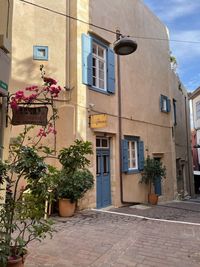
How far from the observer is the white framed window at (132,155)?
11.1m

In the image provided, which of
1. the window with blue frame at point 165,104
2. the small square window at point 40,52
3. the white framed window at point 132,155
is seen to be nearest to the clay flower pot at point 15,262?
the small square window at point 40,52

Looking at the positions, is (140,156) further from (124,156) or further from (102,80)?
(102,80)

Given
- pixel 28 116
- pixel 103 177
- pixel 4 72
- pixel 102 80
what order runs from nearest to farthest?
pixel 28 116
pixel 4 72
pixel 103 177
pixel 102 80

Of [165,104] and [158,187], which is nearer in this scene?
[158,187]

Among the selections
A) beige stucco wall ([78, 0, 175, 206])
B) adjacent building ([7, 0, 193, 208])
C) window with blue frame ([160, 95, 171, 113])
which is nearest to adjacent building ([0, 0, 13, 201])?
adjacent building ([7, 0, 193, 208])

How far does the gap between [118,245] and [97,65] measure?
21.6 feet

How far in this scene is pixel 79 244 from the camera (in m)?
4.98

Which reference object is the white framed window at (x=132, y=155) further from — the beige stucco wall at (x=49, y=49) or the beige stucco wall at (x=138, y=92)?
the beige stucco wall at (x=49, y=49)

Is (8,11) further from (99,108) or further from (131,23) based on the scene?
(131,23)

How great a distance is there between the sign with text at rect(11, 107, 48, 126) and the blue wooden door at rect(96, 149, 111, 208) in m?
5.22

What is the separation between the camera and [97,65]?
9875 mm

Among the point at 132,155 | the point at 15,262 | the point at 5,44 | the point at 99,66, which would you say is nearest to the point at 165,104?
the point at 132,155

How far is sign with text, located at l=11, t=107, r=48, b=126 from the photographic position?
425cm

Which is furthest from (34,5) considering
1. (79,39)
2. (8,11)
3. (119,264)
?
(119,264)
